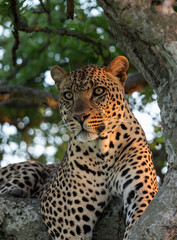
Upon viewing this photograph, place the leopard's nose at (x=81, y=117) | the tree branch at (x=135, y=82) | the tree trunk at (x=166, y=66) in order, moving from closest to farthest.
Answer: the tree trunk at (x=166, y=66)
the leopard's nose at (x=81, y=117)
the tree branch at (x=135, y=82)

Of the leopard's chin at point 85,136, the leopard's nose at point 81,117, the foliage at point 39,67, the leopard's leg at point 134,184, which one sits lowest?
the foliage at point 39,67

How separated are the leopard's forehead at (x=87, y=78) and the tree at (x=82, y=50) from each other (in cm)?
50

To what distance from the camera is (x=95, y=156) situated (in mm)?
6172

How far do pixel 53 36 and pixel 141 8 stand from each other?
5141 mm

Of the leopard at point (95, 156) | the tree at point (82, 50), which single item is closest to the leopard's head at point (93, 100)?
the leopard at point (95, 156)

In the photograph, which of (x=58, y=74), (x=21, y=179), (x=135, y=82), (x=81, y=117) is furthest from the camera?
(x=135, y=82)

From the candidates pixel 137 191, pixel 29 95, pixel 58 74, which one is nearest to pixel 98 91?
pixel 58 74

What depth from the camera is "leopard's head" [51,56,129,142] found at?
227 inches

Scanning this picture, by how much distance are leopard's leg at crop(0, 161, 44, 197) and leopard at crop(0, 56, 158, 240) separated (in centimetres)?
71

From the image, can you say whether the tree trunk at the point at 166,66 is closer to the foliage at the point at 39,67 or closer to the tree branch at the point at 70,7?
the tree branch at the point at 70,7

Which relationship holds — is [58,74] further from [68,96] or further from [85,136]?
[85,136]

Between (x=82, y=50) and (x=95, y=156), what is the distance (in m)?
4.70

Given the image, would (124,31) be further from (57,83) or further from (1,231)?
(1,231)

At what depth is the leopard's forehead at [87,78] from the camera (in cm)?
616
